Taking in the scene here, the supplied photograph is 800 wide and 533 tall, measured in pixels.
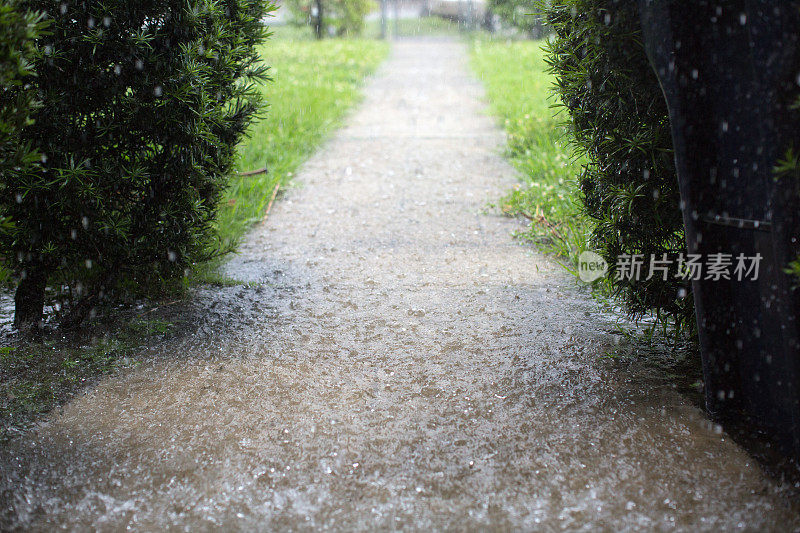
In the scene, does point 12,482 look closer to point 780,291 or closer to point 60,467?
point 60,467

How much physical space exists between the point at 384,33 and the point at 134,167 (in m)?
20.9

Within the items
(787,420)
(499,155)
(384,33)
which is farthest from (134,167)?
(384,33)

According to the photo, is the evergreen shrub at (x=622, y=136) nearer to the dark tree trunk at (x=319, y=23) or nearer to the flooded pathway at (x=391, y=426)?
the flooded pathway at (x=391, y=426)

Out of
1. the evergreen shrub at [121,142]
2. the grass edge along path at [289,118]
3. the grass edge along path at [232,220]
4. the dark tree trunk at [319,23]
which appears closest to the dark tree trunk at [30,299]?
the evergreen shrub at [121,142]

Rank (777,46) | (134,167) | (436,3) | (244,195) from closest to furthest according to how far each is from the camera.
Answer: (777,46)
(134,167)
(244,195)
(436,3)

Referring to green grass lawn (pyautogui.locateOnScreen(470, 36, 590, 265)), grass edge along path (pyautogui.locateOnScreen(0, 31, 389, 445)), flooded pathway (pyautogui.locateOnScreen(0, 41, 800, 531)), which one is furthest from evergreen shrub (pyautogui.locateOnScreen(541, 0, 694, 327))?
grass edge along path (pyautogui.locateOnScreen(0, 31, 389, 445))

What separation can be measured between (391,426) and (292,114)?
6.85 m

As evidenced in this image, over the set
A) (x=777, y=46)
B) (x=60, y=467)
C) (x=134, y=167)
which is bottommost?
(x=60, y=467)

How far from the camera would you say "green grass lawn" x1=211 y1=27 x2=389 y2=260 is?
5.43 metres

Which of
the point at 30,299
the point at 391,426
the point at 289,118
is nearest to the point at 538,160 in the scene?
the point at 289,118

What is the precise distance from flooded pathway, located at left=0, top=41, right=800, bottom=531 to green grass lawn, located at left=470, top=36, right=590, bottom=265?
1.24 ft

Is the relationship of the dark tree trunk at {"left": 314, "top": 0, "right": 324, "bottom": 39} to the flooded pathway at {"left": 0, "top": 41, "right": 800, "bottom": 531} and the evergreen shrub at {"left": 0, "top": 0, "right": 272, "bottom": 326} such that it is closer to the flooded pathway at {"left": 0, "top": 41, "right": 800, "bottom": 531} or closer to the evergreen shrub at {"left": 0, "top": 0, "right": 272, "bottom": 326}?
the flooded pathway at {"left": 0, "top": 41, "right": 800, "bottom": 531}

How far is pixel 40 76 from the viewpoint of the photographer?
2.98 m

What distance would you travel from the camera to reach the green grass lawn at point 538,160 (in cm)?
463
